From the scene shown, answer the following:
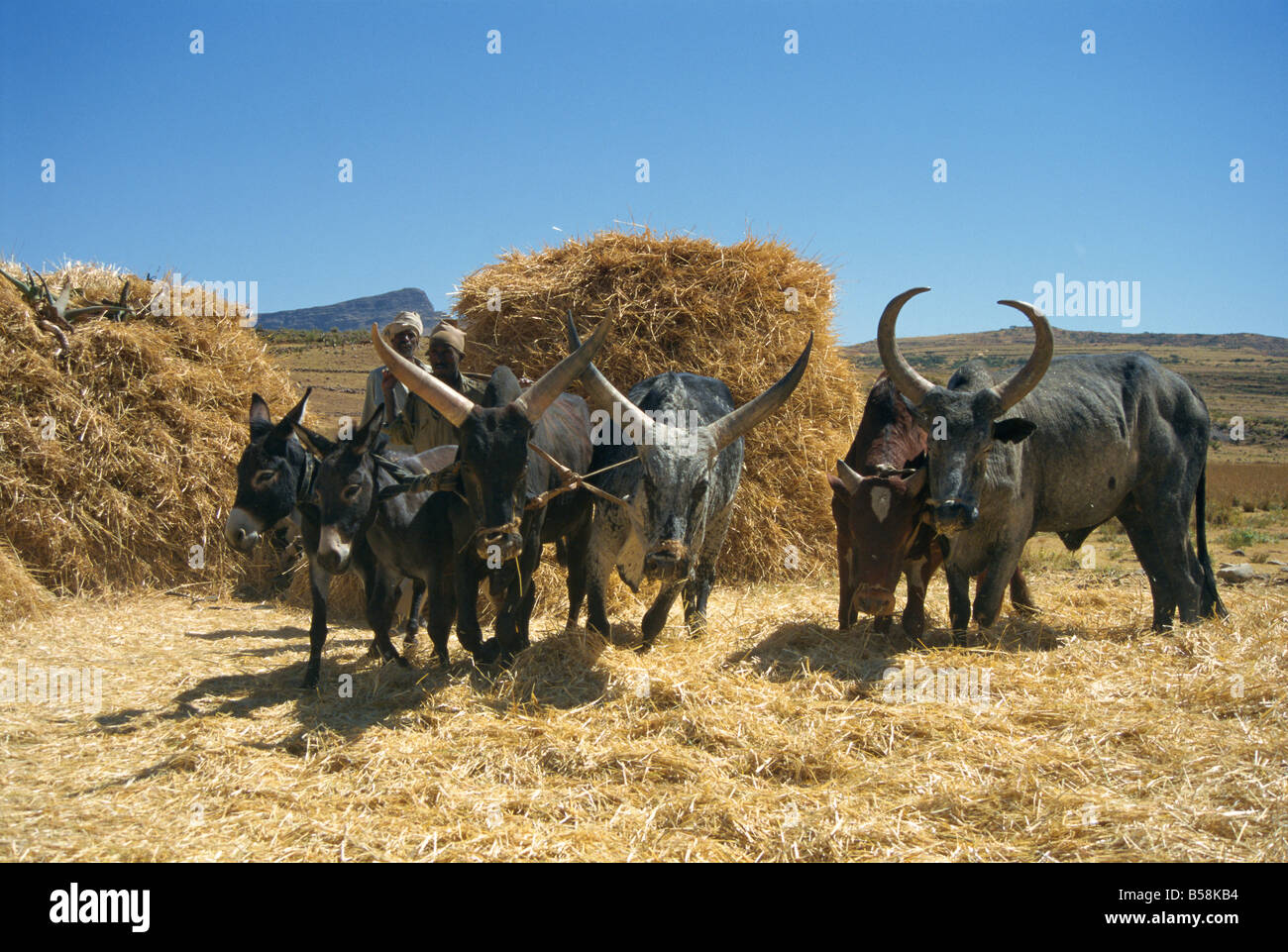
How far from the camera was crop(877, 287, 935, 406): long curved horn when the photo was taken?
570 cm

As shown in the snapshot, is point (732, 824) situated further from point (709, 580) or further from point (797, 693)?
point (709, 580)

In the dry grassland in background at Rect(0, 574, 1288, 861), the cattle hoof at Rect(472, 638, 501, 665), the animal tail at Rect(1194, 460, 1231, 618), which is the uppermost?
the animal tail at Rect(1194, 460, 1231, 618)

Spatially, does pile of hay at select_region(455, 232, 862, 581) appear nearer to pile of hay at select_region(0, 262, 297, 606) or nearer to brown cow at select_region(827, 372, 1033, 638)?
brown cow at select_region(827, 372, 1033, 638)

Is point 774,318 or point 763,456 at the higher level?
point 774,318

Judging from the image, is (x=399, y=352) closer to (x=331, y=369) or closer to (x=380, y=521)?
(x=380, y=521)

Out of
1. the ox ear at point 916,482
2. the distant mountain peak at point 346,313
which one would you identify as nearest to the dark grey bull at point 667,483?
the ox ear at point 916,482

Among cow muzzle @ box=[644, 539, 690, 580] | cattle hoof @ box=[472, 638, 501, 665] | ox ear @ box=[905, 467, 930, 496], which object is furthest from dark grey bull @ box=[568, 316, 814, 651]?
ox ear @ box=[905, 467, 930, 496]

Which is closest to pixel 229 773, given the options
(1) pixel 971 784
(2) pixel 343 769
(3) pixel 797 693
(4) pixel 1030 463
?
(2) pixel 343 769

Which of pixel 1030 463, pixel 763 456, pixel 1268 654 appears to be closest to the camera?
pixel 1268 654

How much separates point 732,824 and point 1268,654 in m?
4.19

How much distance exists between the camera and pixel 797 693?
4.92m

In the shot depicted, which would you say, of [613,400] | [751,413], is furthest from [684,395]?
[613,400]

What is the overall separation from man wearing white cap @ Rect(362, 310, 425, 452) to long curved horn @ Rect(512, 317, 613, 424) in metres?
2.54

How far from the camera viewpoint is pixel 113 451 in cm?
845
